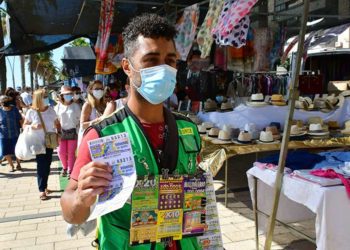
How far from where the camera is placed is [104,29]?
7.84m

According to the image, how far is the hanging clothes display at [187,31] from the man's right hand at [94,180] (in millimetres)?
4925

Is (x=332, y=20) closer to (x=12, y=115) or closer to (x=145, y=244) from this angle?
(x=12, y=115)

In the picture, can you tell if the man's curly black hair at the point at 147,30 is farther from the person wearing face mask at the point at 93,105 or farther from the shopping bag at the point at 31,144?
the shopping bag at the point at 31,144

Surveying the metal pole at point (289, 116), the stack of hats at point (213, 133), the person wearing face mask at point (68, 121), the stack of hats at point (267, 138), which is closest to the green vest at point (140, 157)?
the metal pole at point (289, 116)

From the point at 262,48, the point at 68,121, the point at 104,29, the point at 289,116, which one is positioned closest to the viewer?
the point at 289,116

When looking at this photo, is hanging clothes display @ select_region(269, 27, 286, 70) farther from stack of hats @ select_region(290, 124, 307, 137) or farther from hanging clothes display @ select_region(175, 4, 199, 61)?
stack of hats @ select_region(290, 124, 307, 137)

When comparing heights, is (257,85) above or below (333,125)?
above

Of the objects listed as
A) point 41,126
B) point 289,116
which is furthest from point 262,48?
point 289,116

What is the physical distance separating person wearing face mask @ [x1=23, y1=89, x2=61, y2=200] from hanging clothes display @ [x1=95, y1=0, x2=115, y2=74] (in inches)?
87.3

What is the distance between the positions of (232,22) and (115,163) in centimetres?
326

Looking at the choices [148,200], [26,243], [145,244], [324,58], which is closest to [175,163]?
[148,200]

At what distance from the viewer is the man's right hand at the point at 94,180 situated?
1230 mm

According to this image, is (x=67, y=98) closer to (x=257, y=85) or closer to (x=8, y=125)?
(x=8, y=125)

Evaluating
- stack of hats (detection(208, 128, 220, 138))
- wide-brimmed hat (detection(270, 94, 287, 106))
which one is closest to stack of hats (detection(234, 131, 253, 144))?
Result: stack of hats (detection(208, 128, 220, 138))
